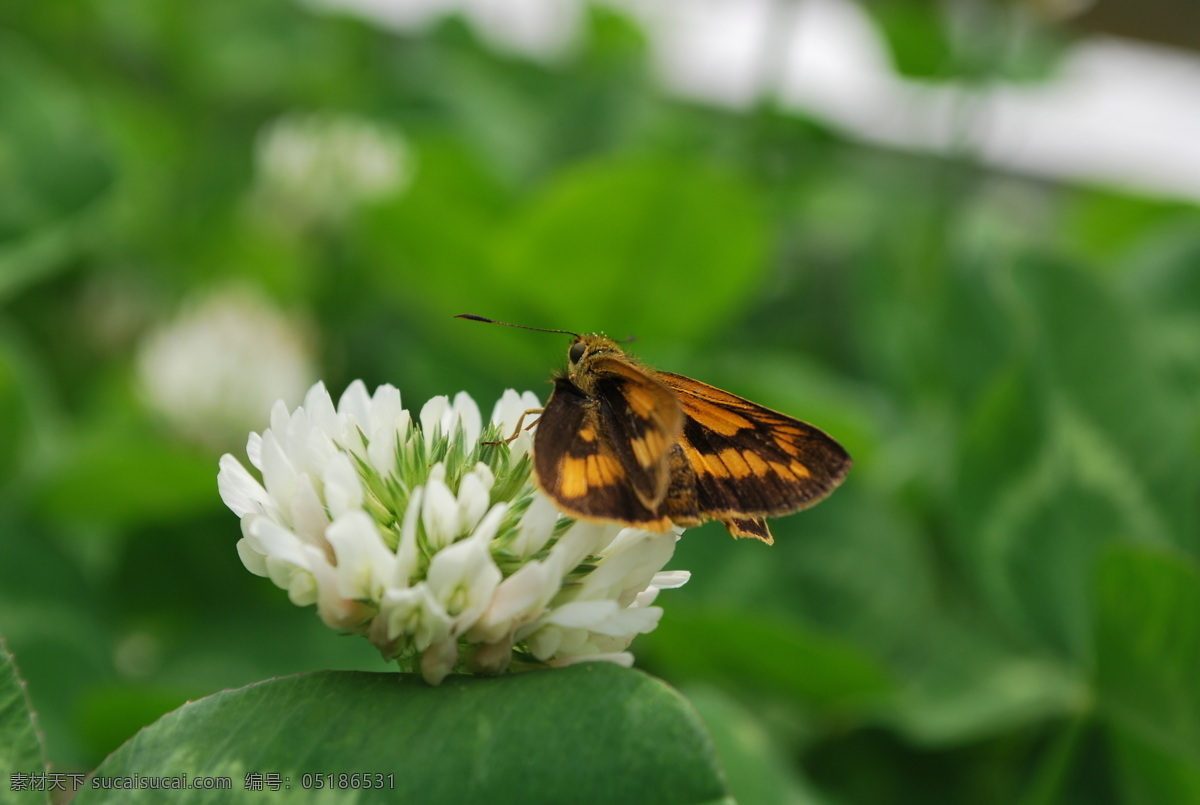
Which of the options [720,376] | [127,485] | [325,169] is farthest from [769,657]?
[325,169]

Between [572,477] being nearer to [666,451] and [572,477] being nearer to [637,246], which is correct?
[666,451]

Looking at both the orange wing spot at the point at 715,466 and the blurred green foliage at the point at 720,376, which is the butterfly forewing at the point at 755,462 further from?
the blurred green foliage at the point at 720,376

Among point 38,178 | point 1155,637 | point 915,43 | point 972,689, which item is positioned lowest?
point 972,689

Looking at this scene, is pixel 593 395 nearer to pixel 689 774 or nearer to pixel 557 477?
pixel 557 477

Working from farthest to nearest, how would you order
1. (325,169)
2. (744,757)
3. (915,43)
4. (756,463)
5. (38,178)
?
1. (915,43)
2. (325,169)
3. (38,178)
4. (744,757)
5. (756,463)

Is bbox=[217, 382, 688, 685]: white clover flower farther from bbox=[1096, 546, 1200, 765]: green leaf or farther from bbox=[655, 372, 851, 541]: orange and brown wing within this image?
bbox=[1096, 546, 1200, 765]: green leaf

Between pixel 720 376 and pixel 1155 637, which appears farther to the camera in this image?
pixel 720 376

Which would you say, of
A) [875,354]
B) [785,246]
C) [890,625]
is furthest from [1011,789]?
[785,246]
